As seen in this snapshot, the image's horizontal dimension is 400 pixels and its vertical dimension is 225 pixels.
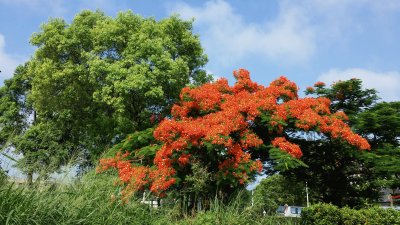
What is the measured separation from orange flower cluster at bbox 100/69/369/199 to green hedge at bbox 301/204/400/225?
1.86 meters

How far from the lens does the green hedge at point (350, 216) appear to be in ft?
36.1

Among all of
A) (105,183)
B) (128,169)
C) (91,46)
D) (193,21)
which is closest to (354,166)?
(128,169)

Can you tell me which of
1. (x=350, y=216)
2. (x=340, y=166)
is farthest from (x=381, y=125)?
(x=350, y=216)

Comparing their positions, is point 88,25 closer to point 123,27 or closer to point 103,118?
point 123,27

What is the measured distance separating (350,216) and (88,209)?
7.54 meters

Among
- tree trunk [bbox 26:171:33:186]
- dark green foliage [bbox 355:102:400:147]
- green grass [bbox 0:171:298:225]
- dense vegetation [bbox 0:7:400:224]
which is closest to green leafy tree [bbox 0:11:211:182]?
dense vegetation [bbox 0:7:400:224]

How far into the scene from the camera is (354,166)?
14.9 metres

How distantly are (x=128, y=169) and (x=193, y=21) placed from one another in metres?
13.4

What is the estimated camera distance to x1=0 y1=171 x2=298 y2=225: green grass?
5629 mm

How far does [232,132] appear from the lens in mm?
12039

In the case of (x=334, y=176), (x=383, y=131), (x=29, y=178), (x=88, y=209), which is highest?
(x=383, y=131)

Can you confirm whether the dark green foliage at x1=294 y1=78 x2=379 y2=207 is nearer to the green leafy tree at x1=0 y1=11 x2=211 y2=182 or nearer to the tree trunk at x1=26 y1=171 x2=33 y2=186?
the green leafy tree at x1=0 y1=11 x2=211 y2=182

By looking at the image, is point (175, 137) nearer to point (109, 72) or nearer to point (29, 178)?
point (29, 178)

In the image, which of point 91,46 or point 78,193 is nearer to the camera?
point 78,193
